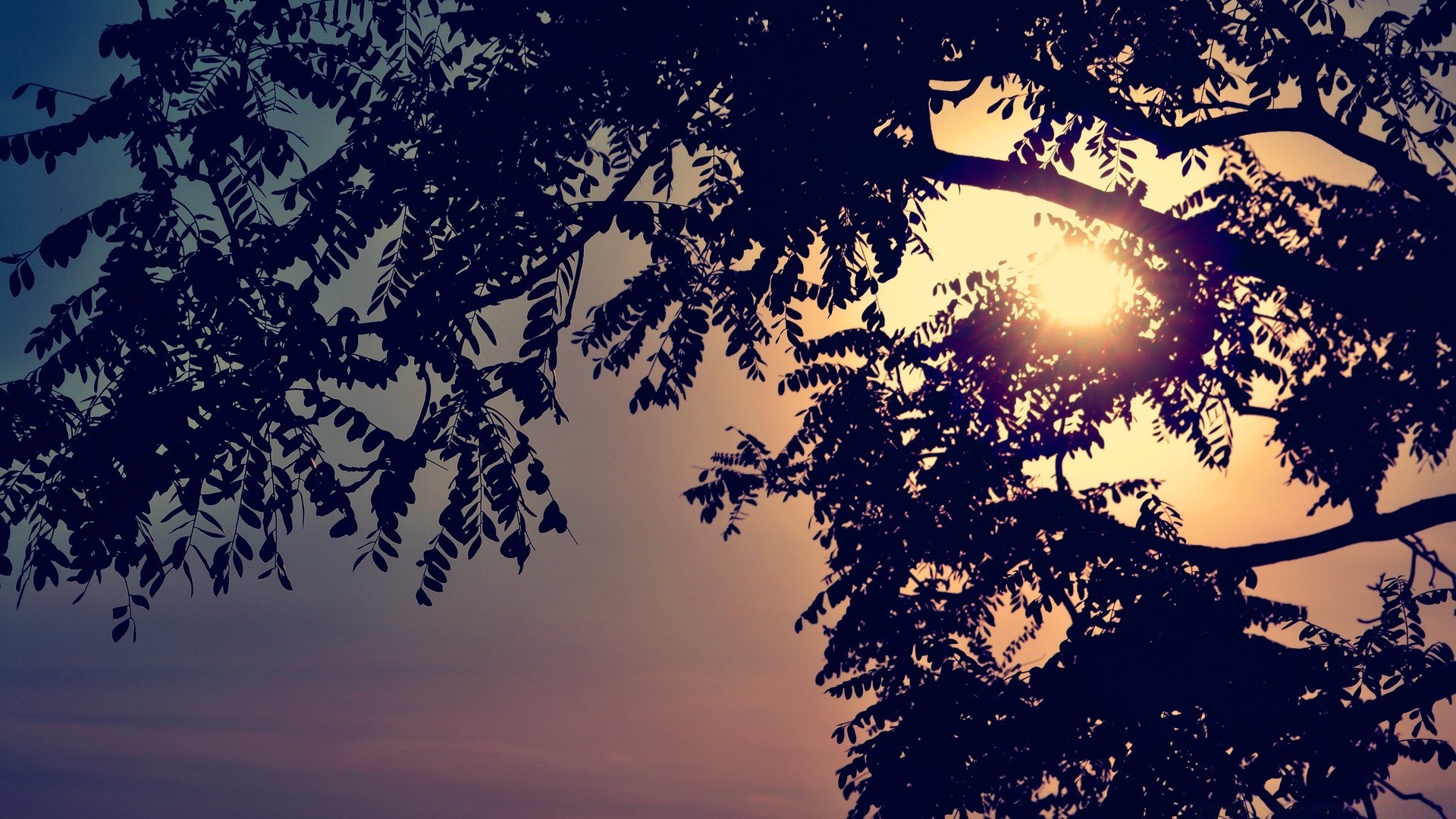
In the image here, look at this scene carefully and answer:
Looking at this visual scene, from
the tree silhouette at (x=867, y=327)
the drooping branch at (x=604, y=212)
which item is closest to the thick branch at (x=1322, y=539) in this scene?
the tree silhouette at (x=867, y=327)

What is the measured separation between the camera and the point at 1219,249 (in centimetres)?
722

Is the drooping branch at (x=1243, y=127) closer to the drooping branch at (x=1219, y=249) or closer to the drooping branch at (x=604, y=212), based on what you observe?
the drooping branch at (x=1219, y=249)

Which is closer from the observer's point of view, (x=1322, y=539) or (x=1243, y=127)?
(x=1243, y=127)

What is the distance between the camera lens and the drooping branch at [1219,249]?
713cm

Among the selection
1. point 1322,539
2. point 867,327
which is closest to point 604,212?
point 867,327

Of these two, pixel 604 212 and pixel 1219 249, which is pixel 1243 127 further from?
pixel 604 212

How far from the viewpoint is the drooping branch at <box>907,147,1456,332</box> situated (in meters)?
7.13

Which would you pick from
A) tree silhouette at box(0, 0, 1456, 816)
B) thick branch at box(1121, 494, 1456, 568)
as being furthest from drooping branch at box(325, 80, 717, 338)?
thick branch at box(1121, 494, 1456, 568)

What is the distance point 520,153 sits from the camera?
675 centimetres

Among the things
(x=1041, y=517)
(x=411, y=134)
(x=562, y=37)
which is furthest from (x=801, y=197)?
(x=1041, y=517)

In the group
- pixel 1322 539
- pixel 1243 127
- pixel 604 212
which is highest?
pixel 1243 127

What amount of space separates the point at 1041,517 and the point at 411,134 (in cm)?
601

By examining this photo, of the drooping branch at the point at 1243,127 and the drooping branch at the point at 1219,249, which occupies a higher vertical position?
the drooping branch at the point at 1243,127

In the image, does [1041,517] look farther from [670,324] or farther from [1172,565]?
[670,324]
